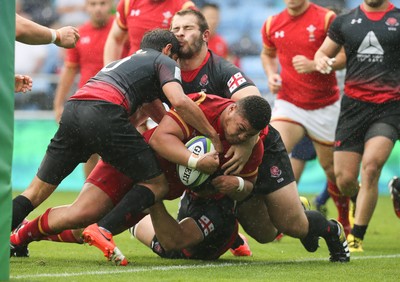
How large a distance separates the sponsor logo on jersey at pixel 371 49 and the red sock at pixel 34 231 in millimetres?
3754

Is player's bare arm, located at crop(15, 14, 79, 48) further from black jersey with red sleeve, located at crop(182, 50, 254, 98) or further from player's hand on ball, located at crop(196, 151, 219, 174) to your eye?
player's hand on ball, located at crop(196, 151, 219, 174)

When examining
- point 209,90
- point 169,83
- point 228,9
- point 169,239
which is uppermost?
point 169,83

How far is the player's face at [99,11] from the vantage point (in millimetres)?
11594

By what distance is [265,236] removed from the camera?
25.8 ft

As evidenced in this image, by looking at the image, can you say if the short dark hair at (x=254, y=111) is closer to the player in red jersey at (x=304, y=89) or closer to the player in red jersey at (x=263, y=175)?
the player in red jersey at (x=263, y=175)

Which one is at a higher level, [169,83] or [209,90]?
[169,83]

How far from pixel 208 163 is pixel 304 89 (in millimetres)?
3949

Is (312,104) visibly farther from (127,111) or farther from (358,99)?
(127,111)

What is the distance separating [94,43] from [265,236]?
187 inches

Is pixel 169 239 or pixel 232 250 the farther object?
pixel 232 250

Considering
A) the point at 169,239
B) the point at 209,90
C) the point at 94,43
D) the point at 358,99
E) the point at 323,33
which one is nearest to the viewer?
the point at 169,239

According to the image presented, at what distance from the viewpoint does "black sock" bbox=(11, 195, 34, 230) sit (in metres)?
6.90

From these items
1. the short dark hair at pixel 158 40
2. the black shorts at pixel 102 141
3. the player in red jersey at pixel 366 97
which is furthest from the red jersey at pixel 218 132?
the player in red jersey at pixel 366 97

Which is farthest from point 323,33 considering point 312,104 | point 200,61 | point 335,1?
point 335,1
